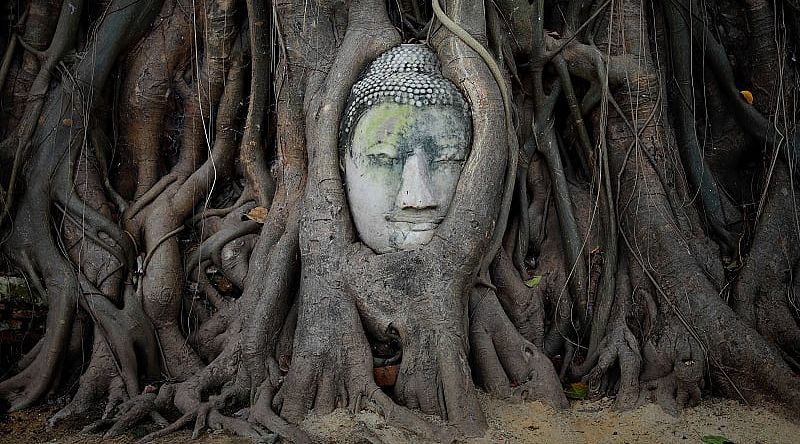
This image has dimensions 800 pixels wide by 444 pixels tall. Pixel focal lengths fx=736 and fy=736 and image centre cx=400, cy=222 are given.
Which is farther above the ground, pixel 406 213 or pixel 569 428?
pixel 406 213

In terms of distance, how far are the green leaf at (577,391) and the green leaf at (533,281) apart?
1.62ft

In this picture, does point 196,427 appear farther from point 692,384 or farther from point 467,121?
point 692,384

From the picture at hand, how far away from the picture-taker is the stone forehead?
310cm

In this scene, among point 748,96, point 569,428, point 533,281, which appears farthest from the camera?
point 748,96

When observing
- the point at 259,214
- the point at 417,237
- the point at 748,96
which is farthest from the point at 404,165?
the point at 748,96

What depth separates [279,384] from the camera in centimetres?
305

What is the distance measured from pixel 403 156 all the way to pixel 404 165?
0.13ft

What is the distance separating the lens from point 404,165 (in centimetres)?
303

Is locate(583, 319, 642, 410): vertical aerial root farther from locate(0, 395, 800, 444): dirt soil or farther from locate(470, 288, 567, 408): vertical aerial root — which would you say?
locate(470, 288, 567, 408): vertical aerial root

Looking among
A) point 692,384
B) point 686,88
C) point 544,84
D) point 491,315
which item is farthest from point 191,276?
point 686,88

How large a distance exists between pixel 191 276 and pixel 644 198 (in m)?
2.24

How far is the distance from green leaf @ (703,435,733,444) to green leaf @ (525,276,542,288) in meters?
1.01

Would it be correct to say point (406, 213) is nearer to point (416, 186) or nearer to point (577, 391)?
point (416, 186)

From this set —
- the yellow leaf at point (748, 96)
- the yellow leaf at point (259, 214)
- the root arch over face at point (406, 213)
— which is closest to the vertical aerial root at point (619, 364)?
the root arch over face at point (406, 213)
